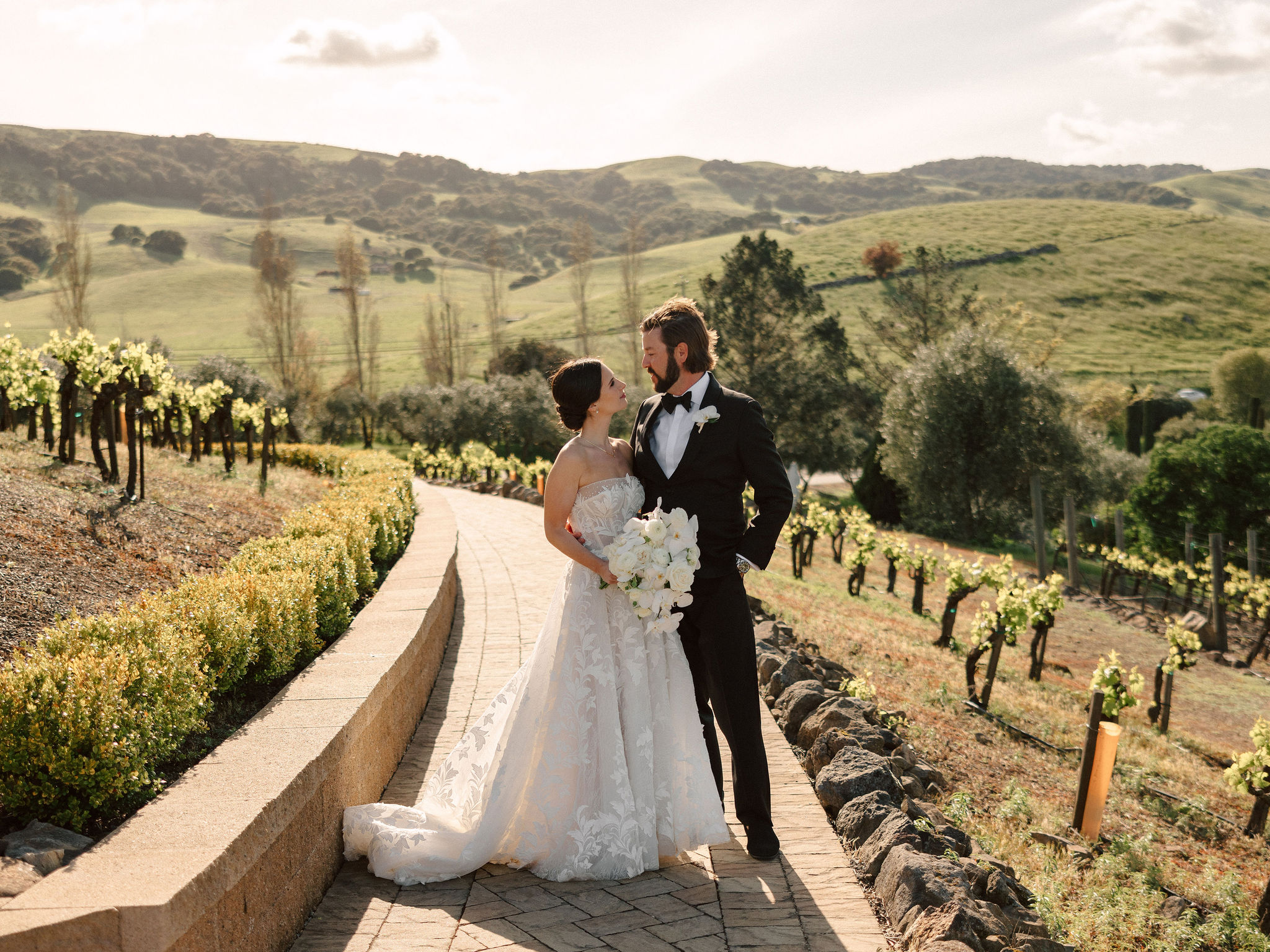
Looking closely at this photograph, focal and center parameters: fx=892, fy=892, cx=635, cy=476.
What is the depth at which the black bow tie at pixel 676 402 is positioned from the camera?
3.90 meters

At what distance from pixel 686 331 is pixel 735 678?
Answer: 1535 millimetres

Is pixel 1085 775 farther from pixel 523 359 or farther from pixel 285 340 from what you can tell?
pixel 285 340

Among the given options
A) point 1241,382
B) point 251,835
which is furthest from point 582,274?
point 251,835

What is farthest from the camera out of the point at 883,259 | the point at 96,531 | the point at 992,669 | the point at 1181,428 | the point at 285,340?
the point at 883,259

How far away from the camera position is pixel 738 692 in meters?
3.90

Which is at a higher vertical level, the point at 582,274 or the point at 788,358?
the point at 582,274

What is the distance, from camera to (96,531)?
6441 millimetres

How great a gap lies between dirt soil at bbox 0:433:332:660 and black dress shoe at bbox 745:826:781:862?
348 centimetres

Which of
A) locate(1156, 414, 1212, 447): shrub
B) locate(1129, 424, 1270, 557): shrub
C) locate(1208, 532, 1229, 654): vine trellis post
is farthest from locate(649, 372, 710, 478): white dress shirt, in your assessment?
locate(1156, 414, 1212, 447): shrub

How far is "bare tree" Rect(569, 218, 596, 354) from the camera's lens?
54.2 meters

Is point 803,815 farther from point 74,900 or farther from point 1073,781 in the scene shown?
point 1073,781

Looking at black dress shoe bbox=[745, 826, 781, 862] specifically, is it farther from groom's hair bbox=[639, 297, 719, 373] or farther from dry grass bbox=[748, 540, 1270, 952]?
groom's hair bbox=[639, 297, 719, 373]

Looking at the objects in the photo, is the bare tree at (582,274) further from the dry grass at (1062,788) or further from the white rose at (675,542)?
the white rose at (675,542)

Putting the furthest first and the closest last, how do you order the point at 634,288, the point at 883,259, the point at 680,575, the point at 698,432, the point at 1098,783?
the point at 883,259 → the point at 634,288 → the point at 1098,783 → the point at 698,432 → the point at 680,575
